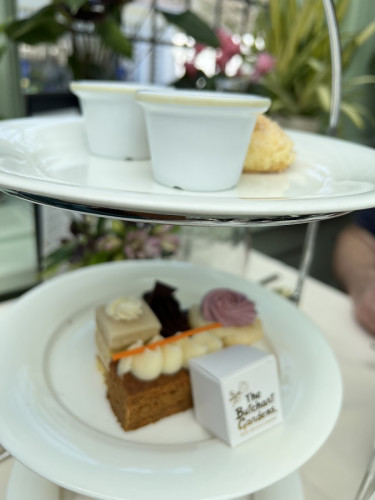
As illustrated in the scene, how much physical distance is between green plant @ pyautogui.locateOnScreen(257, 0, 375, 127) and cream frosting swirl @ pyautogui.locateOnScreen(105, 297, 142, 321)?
944 millimetres

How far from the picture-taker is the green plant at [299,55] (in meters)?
1.22

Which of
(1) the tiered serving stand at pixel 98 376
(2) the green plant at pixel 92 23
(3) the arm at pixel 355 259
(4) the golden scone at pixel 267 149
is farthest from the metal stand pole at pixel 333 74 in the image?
(3) the arm at pixel 355 259

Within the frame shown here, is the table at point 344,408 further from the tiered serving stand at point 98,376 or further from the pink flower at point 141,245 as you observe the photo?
the pink flower at point 141,245

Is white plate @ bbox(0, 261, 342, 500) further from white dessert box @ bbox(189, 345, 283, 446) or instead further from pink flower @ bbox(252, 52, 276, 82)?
pink flower @ bbox(252, 52, 276, 82)

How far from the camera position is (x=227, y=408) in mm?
365

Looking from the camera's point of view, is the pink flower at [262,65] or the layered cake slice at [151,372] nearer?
the layered cake slice at [151,372]

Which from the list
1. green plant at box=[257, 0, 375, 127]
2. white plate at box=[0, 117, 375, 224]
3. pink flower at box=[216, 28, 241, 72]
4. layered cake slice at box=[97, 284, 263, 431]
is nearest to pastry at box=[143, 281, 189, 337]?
layered cake slice at box=[97, 284, 263, 431]

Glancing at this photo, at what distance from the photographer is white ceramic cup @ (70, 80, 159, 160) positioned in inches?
14.6

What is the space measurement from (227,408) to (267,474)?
60 millimetres

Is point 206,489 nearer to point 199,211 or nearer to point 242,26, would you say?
point 199,211

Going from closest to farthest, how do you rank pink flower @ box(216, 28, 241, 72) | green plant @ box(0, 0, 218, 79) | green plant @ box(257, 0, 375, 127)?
1. green plant @ box(0, 0, 218, 79)
2. pink flower @ box(216, 28, 241, 72)
3. green plant @ box(257, 0, 375, 127)

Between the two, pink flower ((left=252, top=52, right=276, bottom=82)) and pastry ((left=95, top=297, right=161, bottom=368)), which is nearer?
pastry ((left=95, top=297, right=161, bottom=368))

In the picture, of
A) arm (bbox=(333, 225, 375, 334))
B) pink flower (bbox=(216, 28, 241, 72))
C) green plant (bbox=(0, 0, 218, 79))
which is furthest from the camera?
arm (bbox=(333, 225, 375, 334))

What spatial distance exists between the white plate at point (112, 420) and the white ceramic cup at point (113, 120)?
9.3 inches
